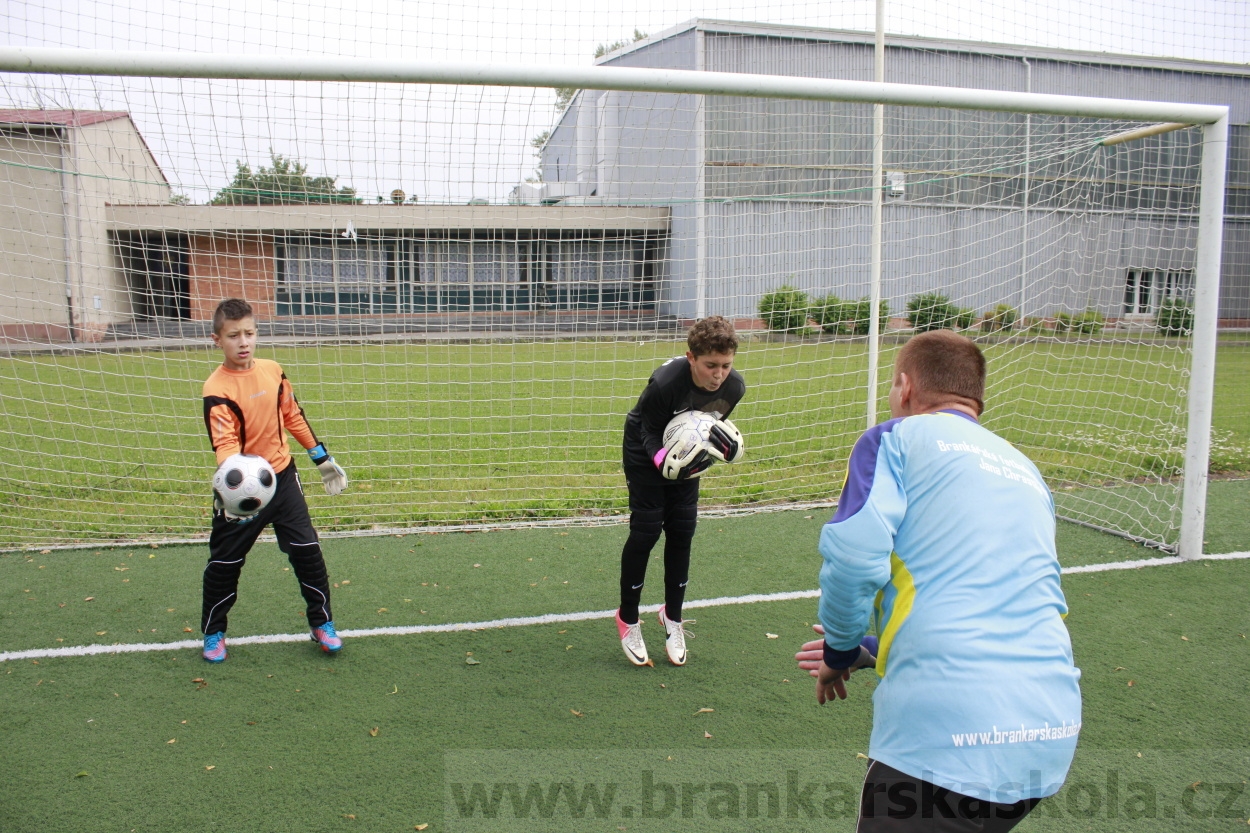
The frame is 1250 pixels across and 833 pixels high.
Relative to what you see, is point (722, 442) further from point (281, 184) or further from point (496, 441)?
point (496, 441)

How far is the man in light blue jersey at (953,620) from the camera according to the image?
5.49ft

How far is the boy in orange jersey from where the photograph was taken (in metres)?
3.90

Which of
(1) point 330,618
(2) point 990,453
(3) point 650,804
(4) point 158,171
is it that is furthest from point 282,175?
(2) point 990,453

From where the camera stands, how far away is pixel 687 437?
356 centimetres

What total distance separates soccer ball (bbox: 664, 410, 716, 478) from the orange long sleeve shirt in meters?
2.01

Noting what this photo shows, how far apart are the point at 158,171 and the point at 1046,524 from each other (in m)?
6.12

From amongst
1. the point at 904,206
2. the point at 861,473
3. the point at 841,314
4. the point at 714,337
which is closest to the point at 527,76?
the point at 714,337

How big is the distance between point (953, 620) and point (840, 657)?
0.37 m

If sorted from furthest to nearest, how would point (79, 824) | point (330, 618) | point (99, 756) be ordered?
point (330, 618) → point (99, 756) → point (79, 824)

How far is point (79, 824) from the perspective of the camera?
2809 mm

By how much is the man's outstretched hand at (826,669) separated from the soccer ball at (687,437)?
4.70 ft

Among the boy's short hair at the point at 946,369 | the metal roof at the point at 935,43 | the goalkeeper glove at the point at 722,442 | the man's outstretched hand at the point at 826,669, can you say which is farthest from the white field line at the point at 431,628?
the metal roof at the point at 935,43

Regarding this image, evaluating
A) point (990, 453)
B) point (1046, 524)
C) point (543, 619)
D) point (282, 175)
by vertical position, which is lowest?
point (543, 619)

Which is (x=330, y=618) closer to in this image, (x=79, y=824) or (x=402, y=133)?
(x=79, y=824)
